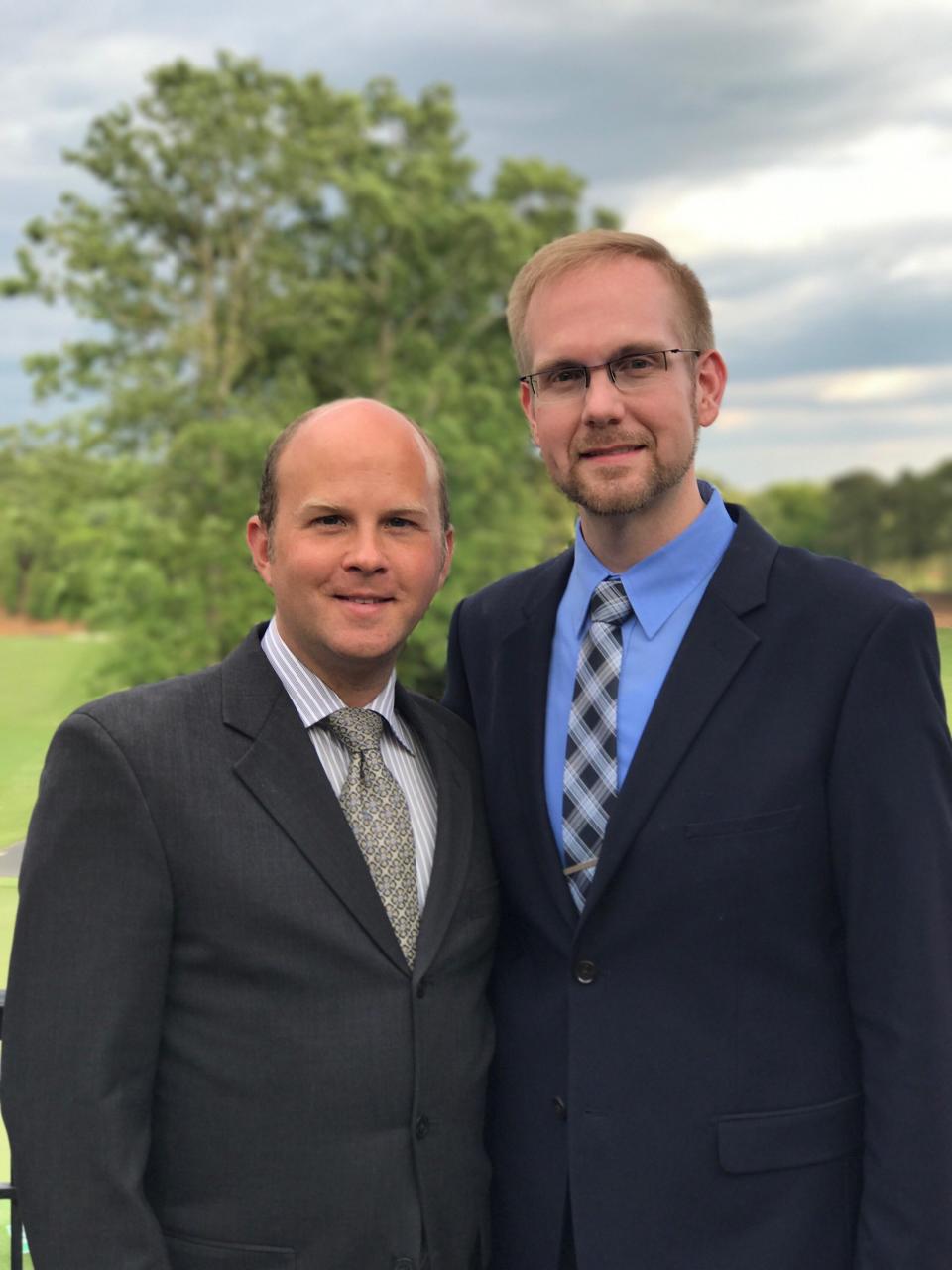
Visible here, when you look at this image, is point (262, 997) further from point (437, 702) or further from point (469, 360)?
point (469, 360)

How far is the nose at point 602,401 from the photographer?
268cm

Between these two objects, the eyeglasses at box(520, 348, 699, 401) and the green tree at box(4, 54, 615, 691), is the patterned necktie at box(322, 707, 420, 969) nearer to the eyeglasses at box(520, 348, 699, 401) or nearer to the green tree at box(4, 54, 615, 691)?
the eyeglasses at box(520, 348, 699, 401)

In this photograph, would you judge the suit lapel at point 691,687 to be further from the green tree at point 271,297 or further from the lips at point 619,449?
the green tree at point 271,297

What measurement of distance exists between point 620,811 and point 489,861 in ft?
0.98

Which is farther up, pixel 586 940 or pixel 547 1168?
pixel 586 940

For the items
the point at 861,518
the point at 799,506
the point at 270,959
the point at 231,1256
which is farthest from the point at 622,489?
the point at 799,506

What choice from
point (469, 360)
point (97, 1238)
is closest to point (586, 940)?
point (97, 1238)

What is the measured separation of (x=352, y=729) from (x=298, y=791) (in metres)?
0.18

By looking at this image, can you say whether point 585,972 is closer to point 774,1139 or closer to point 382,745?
point 774,1139

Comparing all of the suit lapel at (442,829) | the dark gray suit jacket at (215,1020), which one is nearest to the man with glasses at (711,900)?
the suit lapel at (442,829)

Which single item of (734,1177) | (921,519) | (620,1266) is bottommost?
(620,1266)

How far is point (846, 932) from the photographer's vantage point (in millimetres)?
2496

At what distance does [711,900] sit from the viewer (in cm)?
248

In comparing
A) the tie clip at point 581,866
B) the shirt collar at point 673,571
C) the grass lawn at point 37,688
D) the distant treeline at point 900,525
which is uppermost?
the distant treeline at point 900,525
